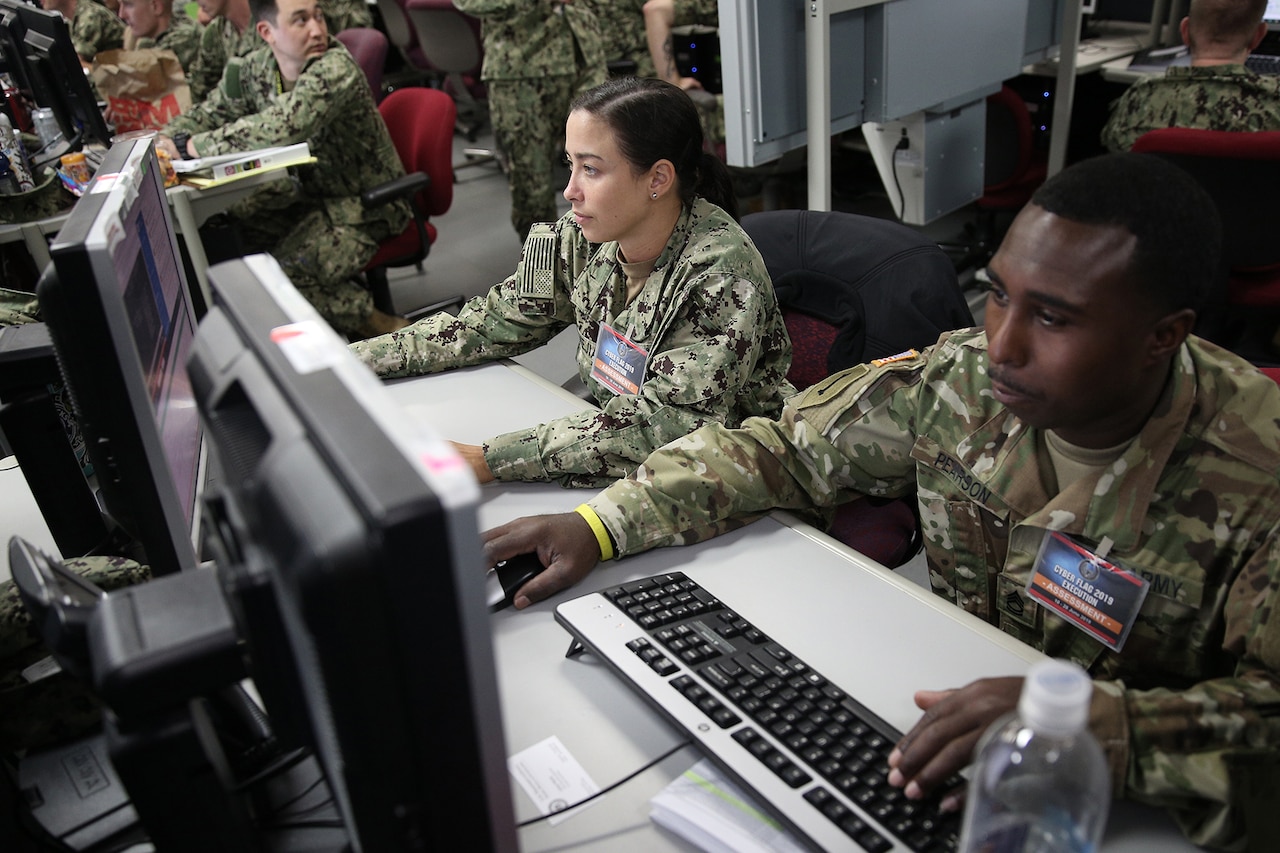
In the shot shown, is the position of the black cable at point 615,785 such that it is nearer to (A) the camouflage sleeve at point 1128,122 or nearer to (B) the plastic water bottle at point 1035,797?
(B) the plastic water bottle at point 1035,797

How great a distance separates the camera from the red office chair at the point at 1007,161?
10.5ft

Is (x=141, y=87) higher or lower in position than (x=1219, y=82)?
higher

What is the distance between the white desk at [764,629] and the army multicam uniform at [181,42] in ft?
13.0

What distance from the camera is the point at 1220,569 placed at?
907 millimetres

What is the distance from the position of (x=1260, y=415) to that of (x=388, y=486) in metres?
0.83

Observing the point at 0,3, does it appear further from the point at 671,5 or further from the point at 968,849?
the point at 968,849

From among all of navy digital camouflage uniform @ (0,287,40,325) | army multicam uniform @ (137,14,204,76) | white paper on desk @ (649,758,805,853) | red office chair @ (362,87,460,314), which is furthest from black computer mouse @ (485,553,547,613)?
army multicam uniform @ (137,14,204,76)

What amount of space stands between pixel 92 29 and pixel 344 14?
1144mm

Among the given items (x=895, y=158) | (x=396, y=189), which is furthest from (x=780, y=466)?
(x=396, y=189)

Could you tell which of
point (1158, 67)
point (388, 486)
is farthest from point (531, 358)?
point (388, 486)

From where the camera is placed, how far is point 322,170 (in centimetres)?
322

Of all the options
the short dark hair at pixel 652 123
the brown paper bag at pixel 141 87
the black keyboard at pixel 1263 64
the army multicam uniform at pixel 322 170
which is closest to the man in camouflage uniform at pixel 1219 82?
the black keyboard at pixel 1263 64

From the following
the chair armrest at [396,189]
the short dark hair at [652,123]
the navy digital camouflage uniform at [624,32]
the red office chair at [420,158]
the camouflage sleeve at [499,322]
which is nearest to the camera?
the short dark hair at [652,123]

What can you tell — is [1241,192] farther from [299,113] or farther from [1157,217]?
[299,113]
